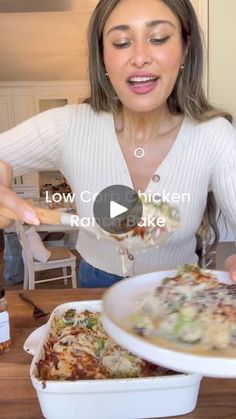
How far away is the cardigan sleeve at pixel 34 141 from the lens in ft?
4.17

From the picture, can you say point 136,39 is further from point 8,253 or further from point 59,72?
point 59,72

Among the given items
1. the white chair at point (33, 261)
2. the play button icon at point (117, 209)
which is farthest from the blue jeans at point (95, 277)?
the white chair at point (33, 261)

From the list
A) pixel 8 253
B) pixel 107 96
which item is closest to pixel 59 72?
pixel 8 253

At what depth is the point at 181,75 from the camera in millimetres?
1280

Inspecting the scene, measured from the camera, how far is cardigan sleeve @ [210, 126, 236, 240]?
1.21m

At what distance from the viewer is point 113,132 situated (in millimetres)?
1302

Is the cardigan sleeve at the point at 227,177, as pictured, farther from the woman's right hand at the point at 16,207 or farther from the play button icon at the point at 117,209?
the woman's right hand at the point at 16,207

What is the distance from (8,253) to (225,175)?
285cm

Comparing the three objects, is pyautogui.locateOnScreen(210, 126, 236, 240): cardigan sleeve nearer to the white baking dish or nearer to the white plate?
the white plate

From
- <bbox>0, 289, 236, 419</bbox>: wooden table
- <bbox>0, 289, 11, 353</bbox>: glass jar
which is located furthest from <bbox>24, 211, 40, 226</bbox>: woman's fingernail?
<bbox>0, 289, 236, 419</bbox>: wooden table

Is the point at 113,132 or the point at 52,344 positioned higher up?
the point at 113,132

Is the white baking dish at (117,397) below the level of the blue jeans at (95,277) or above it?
above

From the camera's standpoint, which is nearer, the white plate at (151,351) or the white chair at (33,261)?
the white plate at (151,351)

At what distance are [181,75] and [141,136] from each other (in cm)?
20
